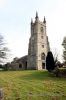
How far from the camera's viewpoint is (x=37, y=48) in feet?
255

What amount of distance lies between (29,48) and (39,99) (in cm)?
6336

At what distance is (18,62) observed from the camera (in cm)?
8656

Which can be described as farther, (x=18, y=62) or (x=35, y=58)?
(x=18, y=62)

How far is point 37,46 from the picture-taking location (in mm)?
77938

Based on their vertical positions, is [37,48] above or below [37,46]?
below

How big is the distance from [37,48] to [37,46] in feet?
2.26

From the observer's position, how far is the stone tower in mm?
77375

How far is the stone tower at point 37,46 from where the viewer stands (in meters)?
77.4

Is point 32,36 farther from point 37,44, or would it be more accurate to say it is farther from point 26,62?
point 26,62

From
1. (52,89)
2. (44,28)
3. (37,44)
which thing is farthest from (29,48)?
(52,89)

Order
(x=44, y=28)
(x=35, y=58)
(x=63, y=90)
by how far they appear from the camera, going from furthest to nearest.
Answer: (x=44, y=28), (x=35, y=58), (x=63, y=90)

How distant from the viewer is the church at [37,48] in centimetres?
7744

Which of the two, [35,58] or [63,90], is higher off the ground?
[35,58]

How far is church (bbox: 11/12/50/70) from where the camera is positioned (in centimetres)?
7744
